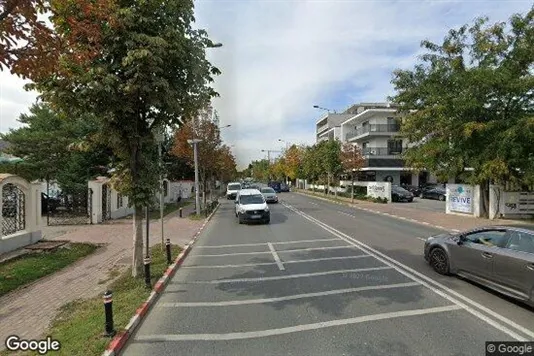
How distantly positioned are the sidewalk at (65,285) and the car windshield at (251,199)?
15.9 feet

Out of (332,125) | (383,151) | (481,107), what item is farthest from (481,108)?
(332,125)

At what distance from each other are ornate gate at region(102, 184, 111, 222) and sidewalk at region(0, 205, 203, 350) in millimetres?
4407

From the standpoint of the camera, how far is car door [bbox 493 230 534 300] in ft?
22.7

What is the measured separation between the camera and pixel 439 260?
377 inches

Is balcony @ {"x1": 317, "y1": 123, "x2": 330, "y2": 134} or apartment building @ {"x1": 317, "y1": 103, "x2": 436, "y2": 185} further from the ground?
balcony @ {"x1": 317, "y1": 123, "x2": 330, "y2": 134}

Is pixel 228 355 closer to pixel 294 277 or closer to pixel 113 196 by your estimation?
pixel 294 277

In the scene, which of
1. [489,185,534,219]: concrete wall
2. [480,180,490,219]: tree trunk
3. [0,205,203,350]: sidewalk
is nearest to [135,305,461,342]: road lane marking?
[0,205,203,350]: sidewalk

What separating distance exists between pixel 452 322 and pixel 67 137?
24948 millimetres

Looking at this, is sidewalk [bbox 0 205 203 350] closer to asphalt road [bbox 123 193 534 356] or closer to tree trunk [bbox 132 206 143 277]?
tree trunk [bbox 132 206 143 277]

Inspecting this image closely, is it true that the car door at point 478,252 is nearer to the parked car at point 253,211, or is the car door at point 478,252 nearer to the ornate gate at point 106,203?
the parked car at point 253,211


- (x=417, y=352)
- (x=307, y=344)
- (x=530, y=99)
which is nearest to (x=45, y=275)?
(x=307, y=344)

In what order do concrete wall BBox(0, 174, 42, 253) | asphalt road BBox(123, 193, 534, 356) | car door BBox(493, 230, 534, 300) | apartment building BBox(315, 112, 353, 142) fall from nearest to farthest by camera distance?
1. asphalt road BBox(123, 193, 534, 356)
2. car door BBox(493, 230, 534, 300)
3. concrete wall BBox(0, 174, 42, 253)
4. apartment building BBox(315, 112, 353, 142)

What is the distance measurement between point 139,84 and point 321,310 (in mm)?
5485

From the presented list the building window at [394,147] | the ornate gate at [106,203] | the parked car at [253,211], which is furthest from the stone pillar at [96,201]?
the building window at [394,147]
